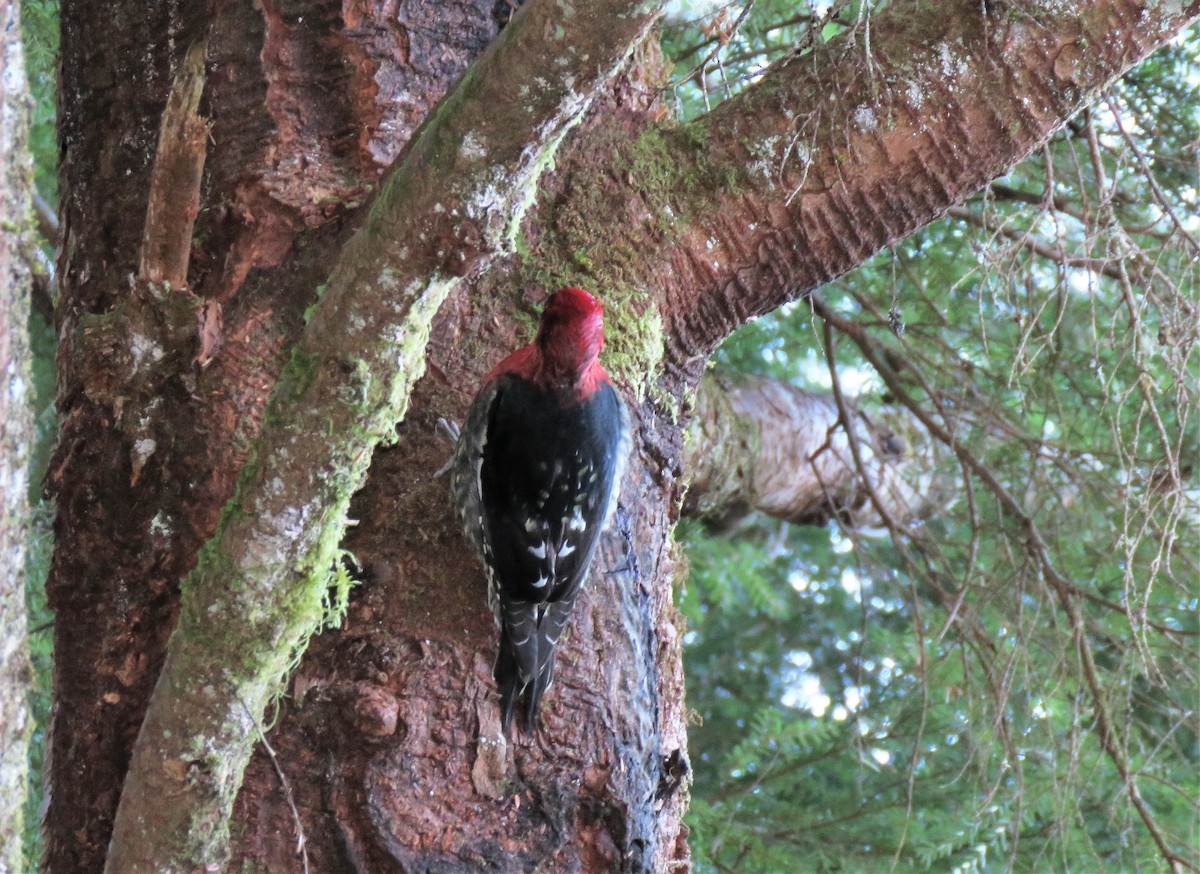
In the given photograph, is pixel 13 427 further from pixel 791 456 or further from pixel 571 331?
pixel 791 456

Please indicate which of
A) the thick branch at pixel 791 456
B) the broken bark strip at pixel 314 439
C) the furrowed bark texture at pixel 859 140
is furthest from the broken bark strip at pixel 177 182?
the thick branch at pixel 791 456

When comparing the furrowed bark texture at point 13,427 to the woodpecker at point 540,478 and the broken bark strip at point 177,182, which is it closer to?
the broken bark strip at point 177,182

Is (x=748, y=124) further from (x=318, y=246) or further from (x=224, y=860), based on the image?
(x=224, y=860)

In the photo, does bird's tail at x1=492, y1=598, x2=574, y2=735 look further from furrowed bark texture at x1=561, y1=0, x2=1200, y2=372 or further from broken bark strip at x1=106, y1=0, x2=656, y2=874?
furrowed bark texture at x1=561, y1=0, x2=1200, y2=372

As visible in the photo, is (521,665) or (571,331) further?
(571,331)

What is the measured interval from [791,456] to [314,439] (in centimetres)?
305

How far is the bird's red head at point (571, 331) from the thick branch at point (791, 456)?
1744 mm

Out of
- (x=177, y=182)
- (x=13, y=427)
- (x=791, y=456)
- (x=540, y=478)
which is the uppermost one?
(x=791, y=456)

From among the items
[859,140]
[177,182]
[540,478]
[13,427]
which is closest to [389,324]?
[13,427]

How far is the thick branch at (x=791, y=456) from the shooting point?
4.30 m

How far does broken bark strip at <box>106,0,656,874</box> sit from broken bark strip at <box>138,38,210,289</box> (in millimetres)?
579

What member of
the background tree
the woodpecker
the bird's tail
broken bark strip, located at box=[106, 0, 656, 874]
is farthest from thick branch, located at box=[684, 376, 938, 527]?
broken bark strip, located at box=[106, 0, 656, 874]

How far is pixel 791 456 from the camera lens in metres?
4.52

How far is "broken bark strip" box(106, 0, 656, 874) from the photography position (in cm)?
164
